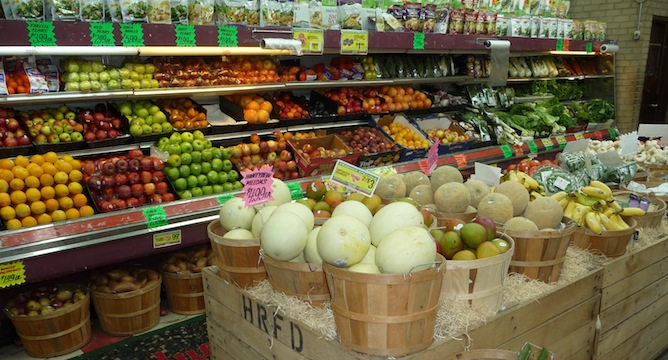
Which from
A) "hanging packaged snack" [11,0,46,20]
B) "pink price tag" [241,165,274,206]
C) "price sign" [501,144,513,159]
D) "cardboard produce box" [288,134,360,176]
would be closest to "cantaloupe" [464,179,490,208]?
"pink price tag" [241,165,274,206]

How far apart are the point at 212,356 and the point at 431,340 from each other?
4.49 ft

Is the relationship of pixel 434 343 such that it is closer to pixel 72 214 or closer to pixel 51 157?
pixel 72 214

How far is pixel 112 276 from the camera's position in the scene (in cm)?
371

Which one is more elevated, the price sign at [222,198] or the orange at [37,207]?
the orange at [37,207]

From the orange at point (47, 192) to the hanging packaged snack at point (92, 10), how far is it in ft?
3.61

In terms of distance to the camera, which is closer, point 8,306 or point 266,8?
point 8,306

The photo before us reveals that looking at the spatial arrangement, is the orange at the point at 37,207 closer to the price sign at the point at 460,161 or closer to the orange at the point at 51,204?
the orange at the point at 51,204

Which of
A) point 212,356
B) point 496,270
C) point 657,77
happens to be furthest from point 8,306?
point 657,77

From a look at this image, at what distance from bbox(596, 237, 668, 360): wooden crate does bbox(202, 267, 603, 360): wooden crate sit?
0.50ft

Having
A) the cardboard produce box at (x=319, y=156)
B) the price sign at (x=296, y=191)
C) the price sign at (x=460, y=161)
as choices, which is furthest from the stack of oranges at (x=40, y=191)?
the price sign at (x=460, y=161)

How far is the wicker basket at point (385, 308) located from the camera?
1.68 m

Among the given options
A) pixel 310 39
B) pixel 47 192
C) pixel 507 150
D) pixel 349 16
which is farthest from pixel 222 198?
pixel 507 150

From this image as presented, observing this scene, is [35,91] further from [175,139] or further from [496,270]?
[496,270]

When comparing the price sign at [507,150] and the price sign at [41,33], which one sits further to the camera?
the price sign at [507,150]
